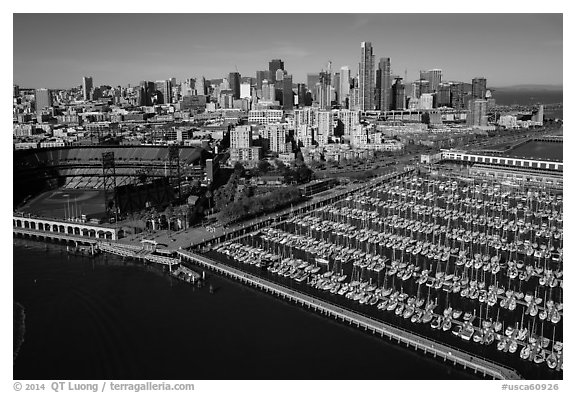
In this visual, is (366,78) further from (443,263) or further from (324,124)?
(443,263)

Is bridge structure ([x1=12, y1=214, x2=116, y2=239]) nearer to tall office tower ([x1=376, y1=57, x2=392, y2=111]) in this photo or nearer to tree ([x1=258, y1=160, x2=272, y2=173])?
tree ([x1=258, y1=160, x2=272, y2=173])

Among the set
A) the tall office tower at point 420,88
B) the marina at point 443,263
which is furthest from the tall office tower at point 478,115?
the marina at point 443,263

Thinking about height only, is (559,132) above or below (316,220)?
above

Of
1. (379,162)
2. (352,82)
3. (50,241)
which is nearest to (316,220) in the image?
(50,241)

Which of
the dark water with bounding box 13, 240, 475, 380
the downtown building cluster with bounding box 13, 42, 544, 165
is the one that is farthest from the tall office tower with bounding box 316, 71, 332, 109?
the dark water with bounding box 13, 240, 475, 380

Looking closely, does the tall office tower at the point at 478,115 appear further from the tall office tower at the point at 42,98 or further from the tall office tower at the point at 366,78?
the tall office tower at the point at 42,98

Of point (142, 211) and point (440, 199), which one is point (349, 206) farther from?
point (142, 211)
